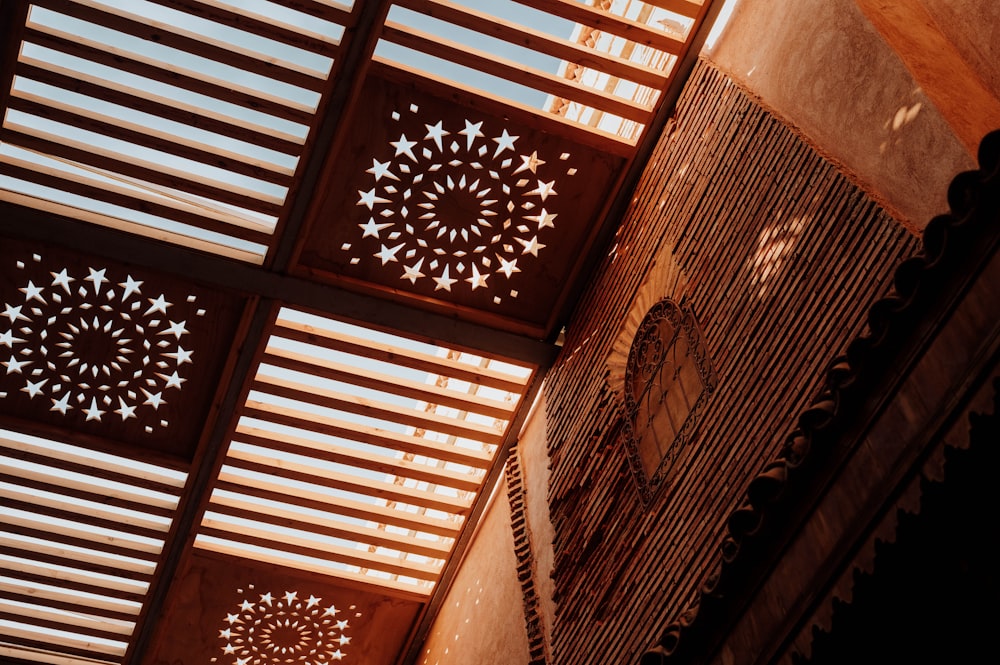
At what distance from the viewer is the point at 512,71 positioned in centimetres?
468

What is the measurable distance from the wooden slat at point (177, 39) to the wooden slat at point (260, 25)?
0.39 feet

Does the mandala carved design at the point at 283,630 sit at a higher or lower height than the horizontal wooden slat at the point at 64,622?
higher

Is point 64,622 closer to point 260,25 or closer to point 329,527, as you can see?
point 329,527

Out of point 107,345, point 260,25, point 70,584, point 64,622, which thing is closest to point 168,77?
point 260,25

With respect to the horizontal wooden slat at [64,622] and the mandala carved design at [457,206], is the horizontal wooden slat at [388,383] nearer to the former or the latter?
the mandala carved design at [457,206]

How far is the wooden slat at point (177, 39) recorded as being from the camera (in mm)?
4328

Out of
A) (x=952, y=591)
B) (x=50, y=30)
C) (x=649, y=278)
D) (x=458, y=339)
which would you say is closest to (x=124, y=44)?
(x=50, y=30)

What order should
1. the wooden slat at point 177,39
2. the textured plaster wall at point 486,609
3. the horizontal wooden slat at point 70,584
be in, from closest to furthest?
the wooden slat at point 177,39 < the textured plaster wall at point 486,609 < the horizontal wooden slat at point 70,584

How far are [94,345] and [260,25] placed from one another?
1.90 metres

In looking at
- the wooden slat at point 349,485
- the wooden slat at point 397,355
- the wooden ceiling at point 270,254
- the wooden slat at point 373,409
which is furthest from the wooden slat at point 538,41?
the wooden slat at point 349,485

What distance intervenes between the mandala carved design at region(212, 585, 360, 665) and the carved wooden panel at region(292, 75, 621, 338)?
91.7 inches

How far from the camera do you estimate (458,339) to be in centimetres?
521

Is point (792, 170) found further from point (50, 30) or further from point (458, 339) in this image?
point (50, 30)

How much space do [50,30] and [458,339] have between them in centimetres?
242
